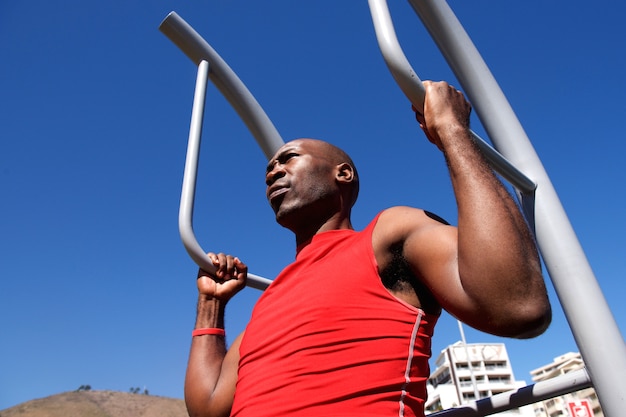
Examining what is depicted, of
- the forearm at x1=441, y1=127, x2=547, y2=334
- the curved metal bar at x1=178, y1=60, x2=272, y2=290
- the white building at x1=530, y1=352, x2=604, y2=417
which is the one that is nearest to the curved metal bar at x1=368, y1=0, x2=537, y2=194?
the forearm at x1=441, y1=127, x2=547, y2=334

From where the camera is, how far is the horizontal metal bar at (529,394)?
0.99m

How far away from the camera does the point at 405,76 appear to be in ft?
3.08

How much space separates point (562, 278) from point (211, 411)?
0.94 metres

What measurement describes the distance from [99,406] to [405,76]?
77.4 metres

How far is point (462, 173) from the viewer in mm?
885

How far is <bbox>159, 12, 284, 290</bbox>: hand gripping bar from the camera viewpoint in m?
1.44

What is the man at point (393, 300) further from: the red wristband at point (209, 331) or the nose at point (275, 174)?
the nose at point (275, 174)

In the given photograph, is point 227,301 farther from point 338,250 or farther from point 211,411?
point 338,250

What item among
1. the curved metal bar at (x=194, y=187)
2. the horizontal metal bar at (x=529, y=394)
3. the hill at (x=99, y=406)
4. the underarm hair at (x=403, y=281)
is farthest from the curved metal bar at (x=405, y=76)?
the hill at (x=99, y=406)

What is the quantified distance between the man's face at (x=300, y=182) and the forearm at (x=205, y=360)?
0.37 m

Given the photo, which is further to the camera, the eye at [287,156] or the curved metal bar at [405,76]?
the eye at [287,156]

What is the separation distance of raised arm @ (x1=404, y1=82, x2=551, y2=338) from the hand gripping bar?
2.30 ft

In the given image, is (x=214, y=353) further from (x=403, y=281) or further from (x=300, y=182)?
(x=403, y=281)

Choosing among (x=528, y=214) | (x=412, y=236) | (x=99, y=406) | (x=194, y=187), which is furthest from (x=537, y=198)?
(x=99, y=406)
